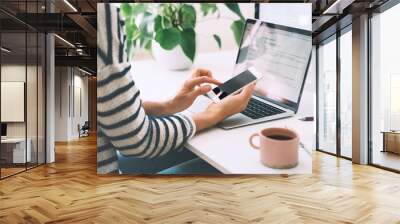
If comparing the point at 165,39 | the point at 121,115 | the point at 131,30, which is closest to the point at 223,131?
the point at 121,115

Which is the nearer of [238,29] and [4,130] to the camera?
[238,29]

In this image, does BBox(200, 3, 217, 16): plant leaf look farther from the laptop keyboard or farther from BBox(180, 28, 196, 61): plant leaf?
the laptop keyboard

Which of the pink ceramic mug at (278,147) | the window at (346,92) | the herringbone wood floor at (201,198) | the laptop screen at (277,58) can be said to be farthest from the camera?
the window at (346,92)

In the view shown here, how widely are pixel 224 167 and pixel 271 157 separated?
28.1 inches

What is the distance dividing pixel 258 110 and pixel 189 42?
1456 millimetres

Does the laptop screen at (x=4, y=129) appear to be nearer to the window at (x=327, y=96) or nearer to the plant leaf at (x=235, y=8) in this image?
the plant leaf at (x=235, y=8)

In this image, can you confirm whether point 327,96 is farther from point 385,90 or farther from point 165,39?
point 165,39

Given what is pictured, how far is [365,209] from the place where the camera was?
399cm

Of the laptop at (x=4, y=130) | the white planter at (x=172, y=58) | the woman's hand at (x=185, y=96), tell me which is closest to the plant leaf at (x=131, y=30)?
the white planter at (x=172, y=58)

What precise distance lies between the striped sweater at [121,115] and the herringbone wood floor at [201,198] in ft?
1.84

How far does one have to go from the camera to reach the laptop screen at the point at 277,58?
551 cm

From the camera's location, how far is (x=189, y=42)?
5582 millimetres

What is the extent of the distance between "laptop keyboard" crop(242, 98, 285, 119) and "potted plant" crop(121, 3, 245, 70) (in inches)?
39.2


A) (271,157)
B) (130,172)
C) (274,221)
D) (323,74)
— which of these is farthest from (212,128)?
(323,74)
